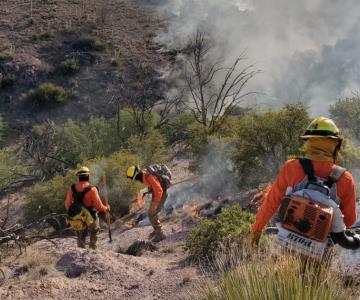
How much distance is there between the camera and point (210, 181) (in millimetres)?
13117

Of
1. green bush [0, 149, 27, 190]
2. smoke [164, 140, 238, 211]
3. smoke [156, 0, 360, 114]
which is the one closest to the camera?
smoke [164, 140, 238, 211]

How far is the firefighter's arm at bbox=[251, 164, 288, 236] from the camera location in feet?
12.2

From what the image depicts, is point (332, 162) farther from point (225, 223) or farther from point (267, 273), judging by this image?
point (225, 223)

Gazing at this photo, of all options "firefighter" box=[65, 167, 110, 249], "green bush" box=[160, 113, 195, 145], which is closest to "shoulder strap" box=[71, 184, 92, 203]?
"firefighter" box=[65, 167, 110, 249]

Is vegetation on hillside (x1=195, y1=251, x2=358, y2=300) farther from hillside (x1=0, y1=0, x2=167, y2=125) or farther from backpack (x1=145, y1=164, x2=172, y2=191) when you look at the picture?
hillside (x1=0, y1=0, x2=167, y2=125)

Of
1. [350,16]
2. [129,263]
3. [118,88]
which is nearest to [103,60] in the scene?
[118,88]

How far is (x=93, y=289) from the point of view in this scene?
6102 millimetres

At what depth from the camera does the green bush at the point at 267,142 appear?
11.0 meters

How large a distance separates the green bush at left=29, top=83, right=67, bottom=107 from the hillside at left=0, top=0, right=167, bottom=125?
166 millimetres

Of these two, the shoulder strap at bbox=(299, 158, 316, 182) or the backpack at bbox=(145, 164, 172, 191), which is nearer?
the shoulder strap at bbox=(299, 158, 316, 182)

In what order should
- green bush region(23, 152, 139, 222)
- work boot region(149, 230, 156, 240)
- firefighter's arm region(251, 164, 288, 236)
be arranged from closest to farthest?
firefighter's arm region(251, 164, 288, 236) → work boot region(149, 230, 156, 240) → green bush region(23, 152, 139, 222)

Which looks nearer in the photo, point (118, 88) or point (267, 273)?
point (267, 273)

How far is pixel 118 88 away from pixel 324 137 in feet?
96.0

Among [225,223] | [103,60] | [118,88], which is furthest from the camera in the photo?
[103,60]
